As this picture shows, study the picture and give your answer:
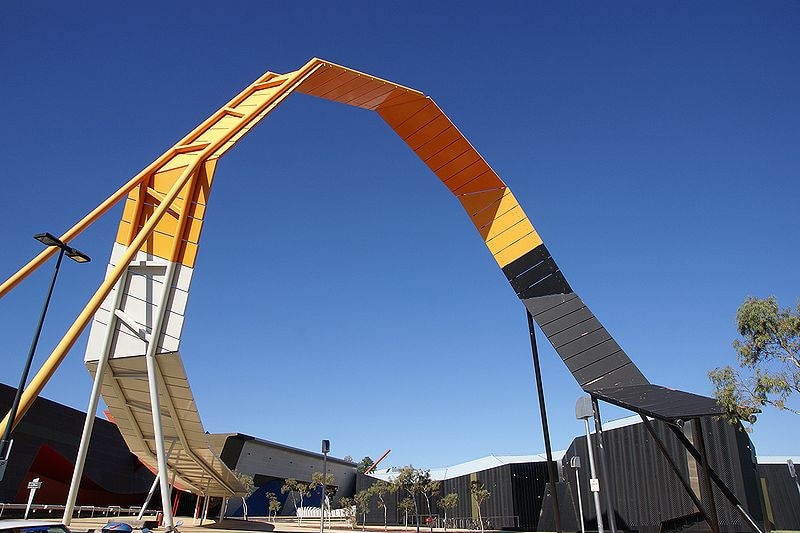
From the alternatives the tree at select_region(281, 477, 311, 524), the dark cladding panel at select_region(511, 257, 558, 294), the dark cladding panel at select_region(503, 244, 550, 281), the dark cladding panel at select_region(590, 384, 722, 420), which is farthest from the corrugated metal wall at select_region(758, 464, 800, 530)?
the tree at select_region(281, 477, 311, 524)

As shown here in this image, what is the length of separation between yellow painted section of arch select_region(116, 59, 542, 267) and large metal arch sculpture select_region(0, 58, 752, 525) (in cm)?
4

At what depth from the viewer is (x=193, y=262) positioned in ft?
56.7

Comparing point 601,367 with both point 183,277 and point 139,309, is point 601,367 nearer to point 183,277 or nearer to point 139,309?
point 183,277

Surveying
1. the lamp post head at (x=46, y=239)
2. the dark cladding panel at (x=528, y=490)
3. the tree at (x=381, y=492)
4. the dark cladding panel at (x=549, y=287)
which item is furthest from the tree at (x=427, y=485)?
the lamp post head at (x=46, y=239)

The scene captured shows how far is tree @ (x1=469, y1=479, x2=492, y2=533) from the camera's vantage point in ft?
170

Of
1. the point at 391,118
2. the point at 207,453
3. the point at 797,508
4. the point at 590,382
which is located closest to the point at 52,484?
the point at 207,453

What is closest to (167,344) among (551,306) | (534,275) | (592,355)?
(551,306)

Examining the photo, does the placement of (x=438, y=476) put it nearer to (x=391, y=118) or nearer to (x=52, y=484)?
(x=52, y=484)

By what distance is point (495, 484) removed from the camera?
174 ft

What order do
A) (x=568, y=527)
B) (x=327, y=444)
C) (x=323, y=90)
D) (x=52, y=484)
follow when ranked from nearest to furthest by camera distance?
(x=323, y=90)
(x=327, y=444)
(x=568, y=527)
(x=52, y=484)

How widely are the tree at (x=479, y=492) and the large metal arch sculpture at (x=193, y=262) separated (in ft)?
117

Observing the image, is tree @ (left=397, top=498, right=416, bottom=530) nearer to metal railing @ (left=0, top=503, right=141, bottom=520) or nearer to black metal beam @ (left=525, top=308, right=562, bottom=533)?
metal railing @ (left=0, top=503, right=141, bottom=520)

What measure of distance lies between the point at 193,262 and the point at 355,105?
8166 millimetres

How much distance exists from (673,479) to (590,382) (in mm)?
22427
